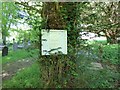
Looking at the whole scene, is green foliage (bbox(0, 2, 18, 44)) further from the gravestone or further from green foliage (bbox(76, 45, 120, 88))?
green foliage (bbox(76, 45, 120, 88))

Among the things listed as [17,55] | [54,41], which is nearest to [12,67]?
[17,55]

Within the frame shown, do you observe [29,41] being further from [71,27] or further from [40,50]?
[71,27]

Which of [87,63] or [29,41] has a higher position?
[29,41]

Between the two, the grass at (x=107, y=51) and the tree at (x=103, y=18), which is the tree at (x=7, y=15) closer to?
the tree at (x=103, y=18)

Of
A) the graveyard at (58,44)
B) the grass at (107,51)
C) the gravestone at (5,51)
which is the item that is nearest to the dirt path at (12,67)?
the graveyard at (58,44)

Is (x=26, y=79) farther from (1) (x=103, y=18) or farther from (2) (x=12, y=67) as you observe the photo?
(1) (x=103, y=18)

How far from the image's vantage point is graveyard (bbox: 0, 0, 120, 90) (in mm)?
2361

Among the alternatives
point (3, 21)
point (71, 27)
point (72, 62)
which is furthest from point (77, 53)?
point (3, 21)

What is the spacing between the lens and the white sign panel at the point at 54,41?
2.36 metres

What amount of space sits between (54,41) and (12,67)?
547mm

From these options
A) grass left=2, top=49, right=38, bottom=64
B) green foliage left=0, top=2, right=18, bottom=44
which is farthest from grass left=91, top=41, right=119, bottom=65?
green foliage left=0, top=2, right=18, bottom=44

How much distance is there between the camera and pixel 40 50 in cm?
240

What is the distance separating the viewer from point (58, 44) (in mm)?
2379

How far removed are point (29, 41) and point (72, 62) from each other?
1.60 feet
